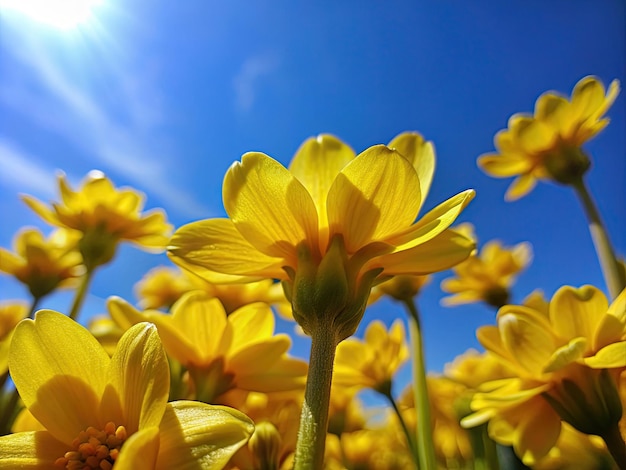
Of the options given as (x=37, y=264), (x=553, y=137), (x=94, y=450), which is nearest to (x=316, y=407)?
(x=94, y=450)

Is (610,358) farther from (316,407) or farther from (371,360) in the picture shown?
(371,360)

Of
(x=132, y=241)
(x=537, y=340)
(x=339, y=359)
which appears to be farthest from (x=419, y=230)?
(x=132, y=241)

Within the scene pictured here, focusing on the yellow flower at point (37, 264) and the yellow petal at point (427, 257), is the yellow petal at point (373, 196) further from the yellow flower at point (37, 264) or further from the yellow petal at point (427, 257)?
the yellow flower at point (37, 264)

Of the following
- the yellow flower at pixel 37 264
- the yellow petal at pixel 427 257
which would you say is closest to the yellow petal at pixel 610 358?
the yellow petal at pixel 427 257

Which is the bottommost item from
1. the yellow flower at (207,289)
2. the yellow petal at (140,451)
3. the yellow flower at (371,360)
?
the yellow petal at (140,451)

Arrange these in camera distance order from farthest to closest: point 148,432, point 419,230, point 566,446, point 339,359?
point 339,359 < point 566,446 < point 419,230 < point 148,432

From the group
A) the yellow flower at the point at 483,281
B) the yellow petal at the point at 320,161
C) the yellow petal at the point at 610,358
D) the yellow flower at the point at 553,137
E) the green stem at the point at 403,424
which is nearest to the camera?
the yellow petal at the point at 610,358

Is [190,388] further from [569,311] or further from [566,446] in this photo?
[566,446]
